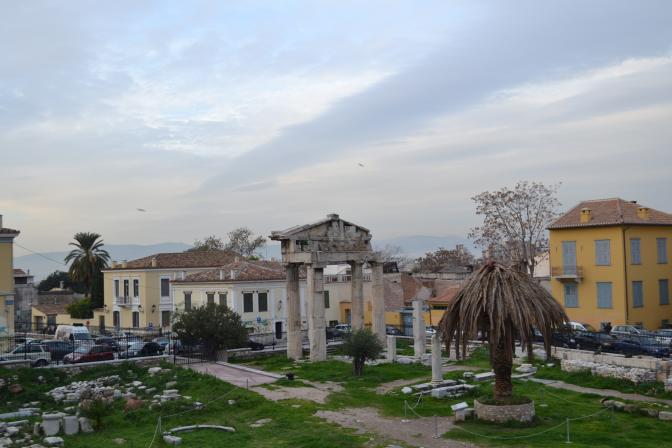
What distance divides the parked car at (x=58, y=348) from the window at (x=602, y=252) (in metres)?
34.0

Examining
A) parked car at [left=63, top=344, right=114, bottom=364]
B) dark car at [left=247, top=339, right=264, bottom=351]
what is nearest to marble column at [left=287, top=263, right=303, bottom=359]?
dark car at [left=247, top=339, right=264, bottom=351]

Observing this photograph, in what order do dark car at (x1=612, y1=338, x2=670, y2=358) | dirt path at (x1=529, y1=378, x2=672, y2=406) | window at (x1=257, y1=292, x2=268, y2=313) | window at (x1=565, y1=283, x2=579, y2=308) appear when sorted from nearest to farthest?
dirt path at (x1=529, y1=378, x2=672, y2=406), dark car at (x1=612, y1=338, x2=670, y2=358), window at (x1=565, y1=283, x2=579, y2=308), window at (x1=257, y1=292, x2=268, y2=313)

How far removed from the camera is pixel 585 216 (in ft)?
157

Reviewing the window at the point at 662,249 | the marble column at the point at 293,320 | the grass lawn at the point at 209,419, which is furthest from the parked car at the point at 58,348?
the window at the point at 662,249

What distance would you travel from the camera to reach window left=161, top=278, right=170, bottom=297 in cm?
6506

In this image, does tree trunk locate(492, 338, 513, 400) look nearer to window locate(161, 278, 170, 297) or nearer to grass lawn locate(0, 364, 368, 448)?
grass lawn locate(0, 364, 368, 448)

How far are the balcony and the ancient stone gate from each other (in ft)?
50.5

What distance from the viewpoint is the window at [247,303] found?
55625mm

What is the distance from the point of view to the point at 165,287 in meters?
65.2

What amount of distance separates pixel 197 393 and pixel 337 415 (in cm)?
672

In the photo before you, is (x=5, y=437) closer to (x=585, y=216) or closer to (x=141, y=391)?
(x=141, y=391)

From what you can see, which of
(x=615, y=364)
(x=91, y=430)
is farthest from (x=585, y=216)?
(x=91, y=430)

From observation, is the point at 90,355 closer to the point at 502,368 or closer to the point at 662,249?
the point at 502,368

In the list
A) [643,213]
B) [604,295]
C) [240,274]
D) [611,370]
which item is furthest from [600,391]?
[240,274]
